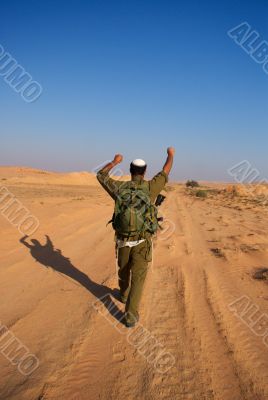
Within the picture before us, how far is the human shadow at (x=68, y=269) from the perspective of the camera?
194 inches

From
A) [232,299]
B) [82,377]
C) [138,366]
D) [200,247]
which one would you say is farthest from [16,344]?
[200,247]

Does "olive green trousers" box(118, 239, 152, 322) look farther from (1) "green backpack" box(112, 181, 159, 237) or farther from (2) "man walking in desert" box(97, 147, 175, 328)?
(1) "green backpack" box(112, 181, 159, 237)

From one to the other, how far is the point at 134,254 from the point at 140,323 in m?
0.87

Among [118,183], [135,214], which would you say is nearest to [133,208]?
[135,214]

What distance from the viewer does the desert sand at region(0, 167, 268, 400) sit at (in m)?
3.09

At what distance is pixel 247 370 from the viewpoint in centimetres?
338

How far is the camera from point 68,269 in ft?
21.6

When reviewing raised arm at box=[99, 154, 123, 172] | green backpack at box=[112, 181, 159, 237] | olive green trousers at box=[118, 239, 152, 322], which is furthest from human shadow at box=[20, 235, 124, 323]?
raised arm at box=[99, 154, 123, 172]

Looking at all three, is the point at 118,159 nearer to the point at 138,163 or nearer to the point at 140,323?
the point at 138,163

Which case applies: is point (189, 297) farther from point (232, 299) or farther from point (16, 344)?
point (16, 344)

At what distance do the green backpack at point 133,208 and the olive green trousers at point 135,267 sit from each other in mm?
267

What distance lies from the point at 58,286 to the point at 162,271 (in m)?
1.99

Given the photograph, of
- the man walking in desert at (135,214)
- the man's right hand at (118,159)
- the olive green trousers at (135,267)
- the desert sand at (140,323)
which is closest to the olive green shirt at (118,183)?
the man walking in desert at (135,214)

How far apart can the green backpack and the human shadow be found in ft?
4.10
